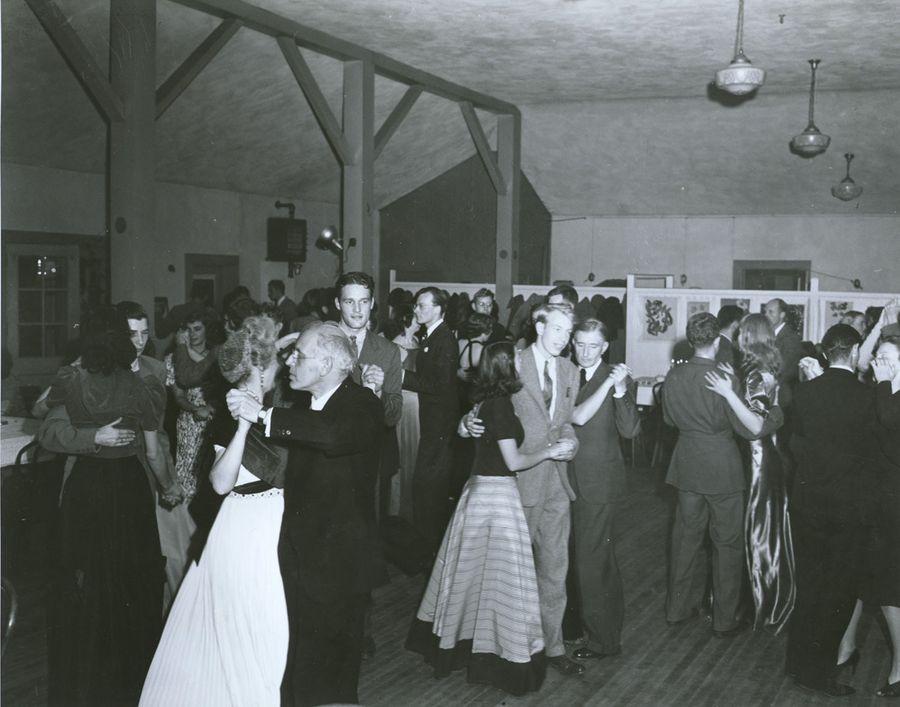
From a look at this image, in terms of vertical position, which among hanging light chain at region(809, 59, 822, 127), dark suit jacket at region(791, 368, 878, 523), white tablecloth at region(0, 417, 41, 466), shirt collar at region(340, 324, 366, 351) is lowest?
white tablecloth at region(0, 417, 41, 466)

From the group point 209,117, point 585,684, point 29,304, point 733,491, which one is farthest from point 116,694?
point 209,117

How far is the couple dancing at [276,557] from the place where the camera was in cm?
297

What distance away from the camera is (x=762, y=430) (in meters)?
4.57

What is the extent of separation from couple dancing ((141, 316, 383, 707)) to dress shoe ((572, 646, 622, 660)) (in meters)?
1.71

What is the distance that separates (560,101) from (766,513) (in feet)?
31.5

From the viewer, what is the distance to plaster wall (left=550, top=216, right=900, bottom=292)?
1426 cm

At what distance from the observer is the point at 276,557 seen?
118 inches

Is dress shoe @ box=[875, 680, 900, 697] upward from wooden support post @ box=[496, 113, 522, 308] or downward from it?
downward

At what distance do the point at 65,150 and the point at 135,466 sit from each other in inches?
274

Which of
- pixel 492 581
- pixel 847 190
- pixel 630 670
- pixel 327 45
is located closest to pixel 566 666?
pixel 630 670

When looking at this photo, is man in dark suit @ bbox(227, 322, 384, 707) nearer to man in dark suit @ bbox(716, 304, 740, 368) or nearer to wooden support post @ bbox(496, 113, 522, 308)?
man in dark suit @ bbox(716, 304, 740, 368)

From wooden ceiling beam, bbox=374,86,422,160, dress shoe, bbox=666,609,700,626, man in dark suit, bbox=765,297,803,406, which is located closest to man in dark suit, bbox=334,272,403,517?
dress shoe, bbox=666,609,700,626

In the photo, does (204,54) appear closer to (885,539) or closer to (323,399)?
(323,399)

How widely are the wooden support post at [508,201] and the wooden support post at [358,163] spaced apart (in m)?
4.23
